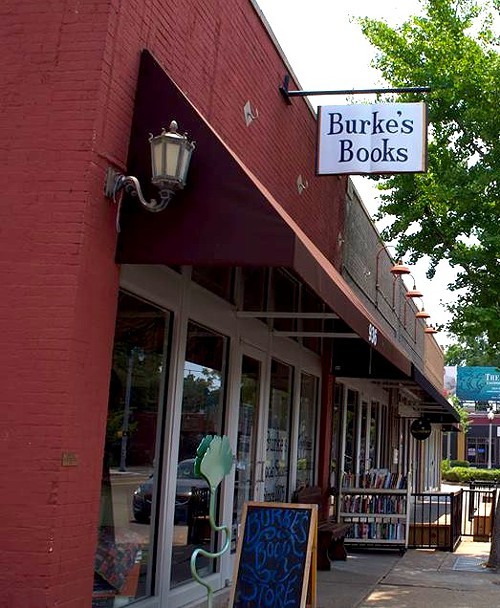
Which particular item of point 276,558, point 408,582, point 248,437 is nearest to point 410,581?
point 408,582

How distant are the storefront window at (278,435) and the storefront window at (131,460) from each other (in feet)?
10.8

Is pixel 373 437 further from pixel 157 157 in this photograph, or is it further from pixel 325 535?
pixel 157 157

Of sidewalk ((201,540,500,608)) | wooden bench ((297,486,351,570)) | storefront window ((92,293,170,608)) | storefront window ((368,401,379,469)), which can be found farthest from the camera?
storefront window ((368,401,379,469))

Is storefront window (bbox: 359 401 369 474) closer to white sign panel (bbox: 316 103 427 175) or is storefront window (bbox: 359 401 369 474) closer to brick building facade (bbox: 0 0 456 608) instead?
white sign panel (bbox: 316 103 427 175)

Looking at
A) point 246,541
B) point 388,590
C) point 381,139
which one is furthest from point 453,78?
point 246,541

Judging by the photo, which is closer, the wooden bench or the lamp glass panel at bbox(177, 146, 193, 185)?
the lamp glass panel at bbox(177, 146, 193, 185)

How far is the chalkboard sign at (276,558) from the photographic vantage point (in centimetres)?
612

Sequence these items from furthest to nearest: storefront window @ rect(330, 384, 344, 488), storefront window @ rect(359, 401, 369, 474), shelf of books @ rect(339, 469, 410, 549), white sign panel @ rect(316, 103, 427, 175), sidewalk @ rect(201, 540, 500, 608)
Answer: storefront window @ rect(359, 401, 369, 474) → storefront window @ rect(330, 384, 344, 488) → shelf of books @ rect(339, 469, 410, 549) → white sign panel @ rect(316, 103, 427, 175) → sidewalk @ rect(201, 540, 500, 608)

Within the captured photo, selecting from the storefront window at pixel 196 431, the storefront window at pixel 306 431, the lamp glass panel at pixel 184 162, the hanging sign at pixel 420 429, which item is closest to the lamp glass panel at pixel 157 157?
the lamp glass panel at pixel 184 162

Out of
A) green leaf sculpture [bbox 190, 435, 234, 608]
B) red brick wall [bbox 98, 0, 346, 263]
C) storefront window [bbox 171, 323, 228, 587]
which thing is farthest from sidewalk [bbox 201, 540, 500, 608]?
red brick wall [bbox 98, 0, 346, 263]

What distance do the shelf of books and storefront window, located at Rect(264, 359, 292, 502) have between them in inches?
75.1

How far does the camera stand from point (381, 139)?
345 inches

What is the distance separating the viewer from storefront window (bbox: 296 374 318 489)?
11211mm

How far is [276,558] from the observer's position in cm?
629
